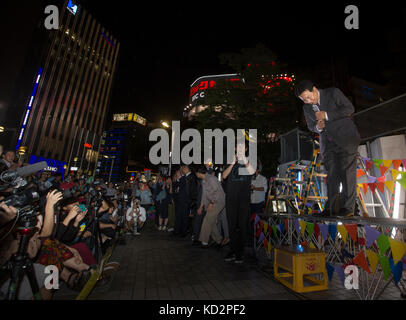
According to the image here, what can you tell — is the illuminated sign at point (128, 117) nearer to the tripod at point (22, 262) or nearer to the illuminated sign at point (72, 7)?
the illuminated sign at point (72, 7)

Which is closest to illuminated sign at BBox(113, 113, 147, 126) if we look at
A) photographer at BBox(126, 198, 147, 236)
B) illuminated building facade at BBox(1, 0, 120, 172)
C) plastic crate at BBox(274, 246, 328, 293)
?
illuminated building facade at BBox(1, 0, 120, 172)

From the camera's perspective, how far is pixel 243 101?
559 inches

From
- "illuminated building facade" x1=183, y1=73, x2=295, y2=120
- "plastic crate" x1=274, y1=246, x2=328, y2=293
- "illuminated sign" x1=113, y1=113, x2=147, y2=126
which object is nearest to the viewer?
"plastic crate" x1=274, y1=246, x2=328, y2=293

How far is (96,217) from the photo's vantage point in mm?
3916

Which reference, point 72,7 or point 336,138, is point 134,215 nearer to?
point 336,138

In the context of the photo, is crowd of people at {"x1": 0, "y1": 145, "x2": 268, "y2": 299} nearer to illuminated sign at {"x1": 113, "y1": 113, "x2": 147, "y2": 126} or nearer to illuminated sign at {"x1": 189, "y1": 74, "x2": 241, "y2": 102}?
illuminated sign at {"x1": 189, "y1": 74, "x2": 241, "y2": 102}

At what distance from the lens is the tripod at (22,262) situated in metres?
1.55

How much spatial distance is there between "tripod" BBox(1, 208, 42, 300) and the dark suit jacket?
13.1ft

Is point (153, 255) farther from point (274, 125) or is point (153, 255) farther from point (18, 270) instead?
point (274, 125)

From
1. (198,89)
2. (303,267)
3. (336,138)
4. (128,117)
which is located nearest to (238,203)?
(303,267)

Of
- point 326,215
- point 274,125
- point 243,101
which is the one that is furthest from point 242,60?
point 326,215

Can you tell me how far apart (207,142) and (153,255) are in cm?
1187

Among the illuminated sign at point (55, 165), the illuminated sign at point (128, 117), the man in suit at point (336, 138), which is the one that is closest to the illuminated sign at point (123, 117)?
the illuminated sign at point (128, 117)

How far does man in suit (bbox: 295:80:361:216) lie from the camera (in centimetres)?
316
